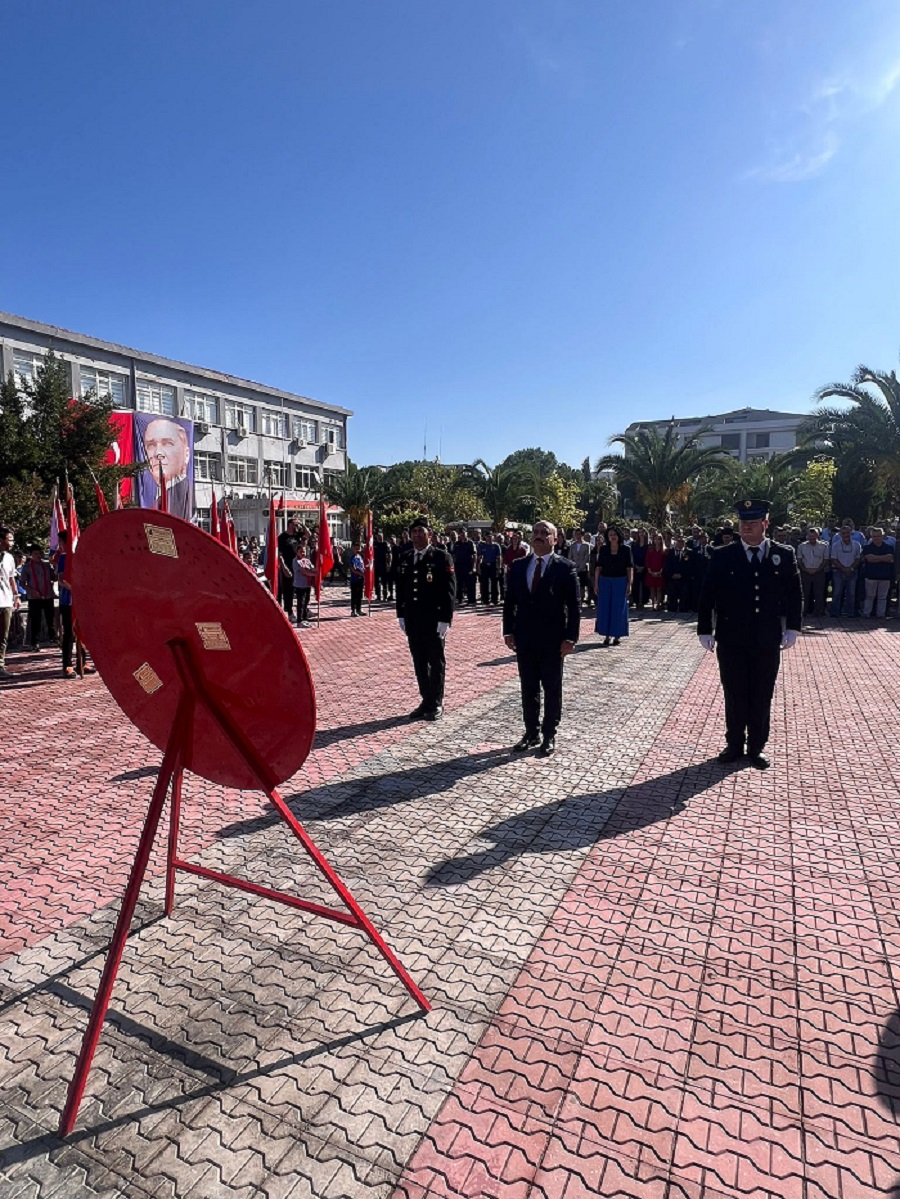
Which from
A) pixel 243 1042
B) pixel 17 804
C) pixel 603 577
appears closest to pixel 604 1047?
pixel 243 1042

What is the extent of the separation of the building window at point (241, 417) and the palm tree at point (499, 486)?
Result: 24.2 m

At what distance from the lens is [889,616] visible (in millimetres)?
15883

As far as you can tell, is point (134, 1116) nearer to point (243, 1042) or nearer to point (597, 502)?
point (243, 1042)

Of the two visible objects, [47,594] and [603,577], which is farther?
[603,577]

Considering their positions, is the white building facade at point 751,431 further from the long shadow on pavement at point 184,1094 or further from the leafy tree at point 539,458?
the long shadow on pavement at point 184,1094

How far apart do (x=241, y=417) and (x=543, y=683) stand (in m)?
49.2

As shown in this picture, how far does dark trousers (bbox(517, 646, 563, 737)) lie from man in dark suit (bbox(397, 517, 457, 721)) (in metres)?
1.19

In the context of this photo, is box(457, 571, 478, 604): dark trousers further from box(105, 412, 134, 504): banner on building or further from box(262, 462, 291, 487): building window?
box(262, 462, 291, 487): building window

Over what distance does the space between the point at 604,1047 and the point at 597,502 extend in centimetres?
5178

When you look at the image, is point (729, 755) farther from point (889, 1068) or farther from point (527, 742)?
point (889, 1068)

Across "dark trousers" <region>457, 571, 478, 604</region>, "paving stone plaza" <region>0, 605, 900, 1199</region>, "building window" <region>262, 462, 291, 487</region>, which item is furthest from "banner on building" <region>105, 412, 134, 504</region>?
"building window" <region>262, 462, 291, 487</region>

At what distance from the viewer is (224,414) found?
49062 millimetres

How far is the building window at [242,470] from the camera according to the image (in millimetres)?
50031

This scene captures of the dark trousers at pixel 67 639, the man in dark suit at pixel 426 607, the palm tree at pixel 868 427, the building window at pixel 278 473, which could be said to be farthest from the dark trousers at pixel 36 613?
the building window at pixel 278 473
